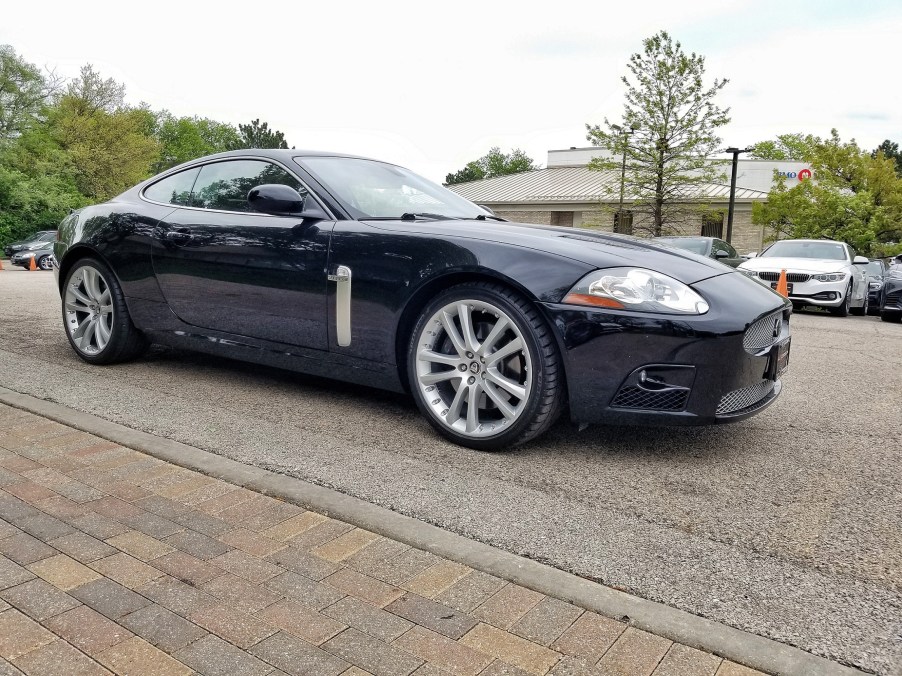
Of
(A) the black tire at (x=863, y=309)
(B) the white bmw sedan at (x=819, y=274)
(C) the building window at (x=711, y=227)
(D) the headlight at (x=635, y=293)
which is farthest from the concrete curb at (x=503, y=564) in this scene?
(C) the building window at (x=711, y=227)

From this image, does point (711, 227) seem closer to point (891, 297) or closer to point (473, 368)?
point (891, 297)

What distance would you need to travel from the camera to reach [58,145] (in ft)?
157

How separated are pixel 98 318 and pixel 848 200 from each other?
96.0 ft

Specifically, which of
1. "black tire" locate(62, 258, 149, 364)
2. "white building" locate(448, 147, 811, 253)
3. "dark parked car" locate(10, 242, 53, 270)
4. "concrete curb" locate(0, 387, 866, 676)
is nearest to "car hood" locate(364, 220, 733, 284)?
"concrete curb" locate(0, 387, 866, 676)

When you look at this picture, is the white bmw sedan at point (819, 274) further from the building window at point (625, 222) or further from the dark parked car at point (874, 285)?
the building window at point (625, 222)

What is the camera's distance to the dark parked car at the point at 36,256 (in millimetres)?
26047

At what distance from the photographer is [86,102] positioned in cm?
5166

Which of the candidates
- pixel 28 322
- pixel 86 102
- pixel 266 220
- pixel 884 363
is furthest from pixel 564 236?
pixel 86 102

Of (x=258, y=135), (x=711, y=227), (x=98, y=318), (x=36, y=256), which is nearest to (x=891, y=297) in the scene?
(x=98, y=318)

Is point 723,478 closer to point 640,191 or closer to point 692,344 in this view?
point 692,344

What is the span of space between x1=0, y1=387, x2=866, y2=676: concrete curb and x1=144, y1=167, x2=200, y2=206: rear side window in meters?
1.69

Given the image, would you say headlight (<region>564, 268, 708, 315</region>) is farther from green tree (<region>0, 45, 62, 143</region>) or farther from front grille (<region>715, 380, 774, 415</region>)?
green tree (<region>0, 45, 62, 143</region>)

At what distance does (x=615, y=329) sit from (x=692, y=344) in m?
0.31

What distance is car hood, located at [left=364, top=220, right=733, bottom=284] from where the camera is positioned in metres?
3.43
